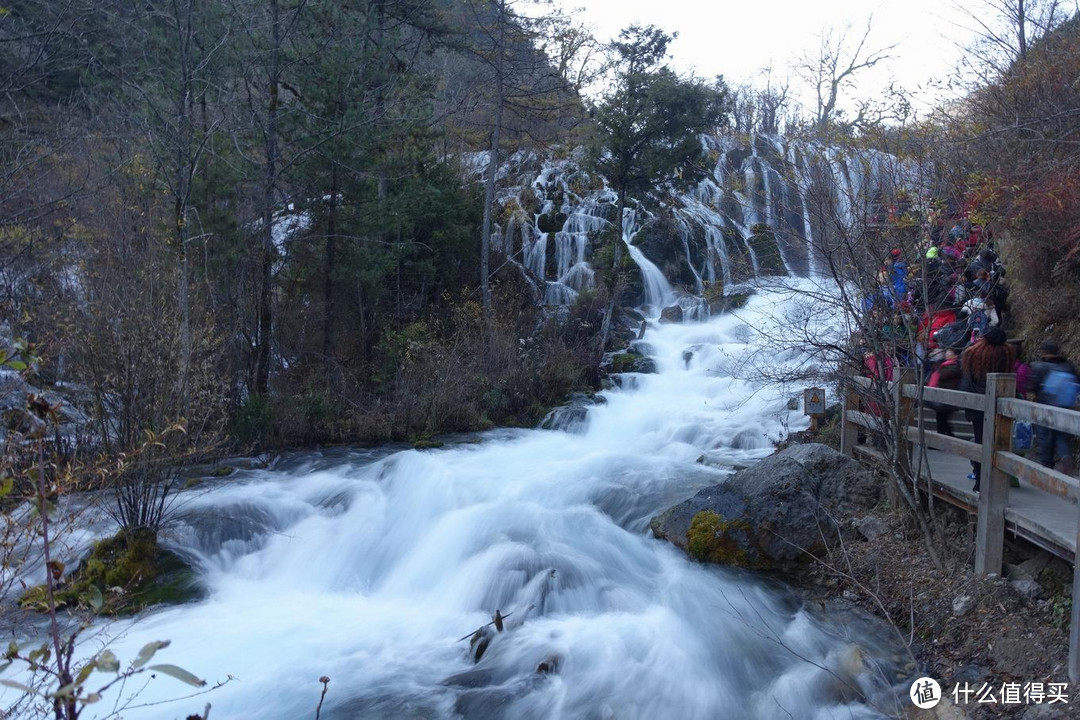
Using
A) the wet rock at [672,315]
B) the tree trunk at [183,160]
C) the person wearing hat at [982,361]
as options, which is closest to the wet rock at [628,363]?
the wet rock at [672,315]

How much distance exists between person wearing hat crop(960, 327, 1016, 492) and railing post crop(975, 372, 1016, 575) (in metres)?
1.12

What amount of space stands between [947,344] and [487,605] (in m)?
5.73

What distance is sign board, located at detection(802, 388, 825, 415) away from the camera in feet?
35.8

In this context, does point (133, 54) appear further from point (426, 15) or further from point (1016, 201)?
point (1016, 201)

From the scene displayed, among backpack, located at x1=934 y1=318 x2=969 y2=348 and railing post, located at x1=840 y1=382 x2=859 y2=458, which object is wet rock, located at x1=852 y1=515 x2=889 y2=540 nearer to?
railing post, located at x1=840 y1=382 x2=859 y2=458

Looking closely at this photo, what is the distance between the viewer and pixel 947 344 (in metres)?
8.14

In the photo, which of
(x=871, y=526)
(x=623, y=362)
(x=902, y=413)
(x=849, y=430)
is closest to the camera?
(x=902, y=413)

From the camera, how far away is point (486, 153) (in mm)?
27938

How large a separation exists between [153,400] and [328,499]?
3.32m

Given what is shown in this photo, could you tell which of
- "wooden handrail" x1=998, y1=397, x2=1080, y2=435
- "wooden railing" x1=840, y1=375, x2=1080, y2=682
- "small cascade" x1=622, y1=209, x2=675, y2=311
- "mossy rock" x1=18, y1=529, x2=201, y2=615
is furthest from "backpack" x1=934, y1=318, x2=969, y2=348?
"small cascade" x1=622, y1=209, x2=675, y2=311

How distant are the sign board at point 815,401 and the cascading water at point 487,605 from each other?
1.29 meters

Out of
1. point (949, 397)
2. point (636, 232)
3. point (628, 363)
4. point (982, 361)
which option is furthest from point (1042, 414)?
point (636, 232)

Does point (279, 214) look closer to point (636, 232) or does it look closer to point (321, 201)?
point (321, 201)

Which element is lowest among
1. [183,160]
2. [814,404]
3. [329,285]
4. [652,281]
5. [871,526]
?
[871,526]
